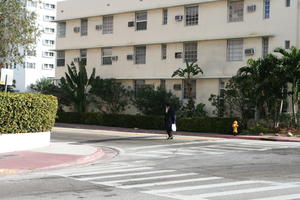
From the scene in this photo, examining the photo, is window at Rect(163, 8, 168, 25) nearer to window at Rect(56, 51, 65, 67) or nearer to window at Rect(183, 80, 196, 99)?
window at Rect(183, 80, 196, 99)

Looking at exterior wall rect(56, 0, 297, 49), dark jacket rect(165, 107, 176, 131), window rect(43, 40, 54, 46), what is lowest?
dark jacket rect(165, 107, 176, 131)

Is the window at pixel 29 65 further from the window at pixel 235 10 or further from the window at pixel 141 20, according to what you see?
the window at pixel 235 10

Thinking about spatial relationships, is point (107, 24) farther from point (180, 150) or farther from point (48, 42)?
point (48, 42)

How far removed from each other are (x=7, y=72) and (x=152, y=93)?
57.0 feet

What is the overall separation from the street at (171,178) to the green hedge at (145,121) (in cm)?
1169

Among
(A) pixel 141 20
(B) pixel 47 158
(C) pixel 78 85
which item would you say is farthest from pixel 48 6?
(B) pixel 47 158

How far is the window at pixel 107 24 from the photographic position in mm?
40875

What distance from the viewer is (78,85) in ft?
128

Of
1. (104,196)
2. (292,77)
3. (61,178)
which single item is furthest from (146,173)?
(292,77)

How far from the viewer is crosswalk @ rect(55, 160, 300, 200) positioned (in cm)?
995

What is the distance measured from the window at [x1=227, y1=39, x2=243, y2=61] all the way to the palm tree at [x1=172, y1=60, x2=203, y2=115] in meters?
2.28

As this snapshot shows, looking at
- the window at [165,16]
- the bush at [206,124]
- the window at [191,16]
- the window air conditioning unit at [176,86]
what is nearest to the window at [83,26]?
the window at [165,16]

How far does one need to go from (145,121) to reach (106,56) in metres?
9.10

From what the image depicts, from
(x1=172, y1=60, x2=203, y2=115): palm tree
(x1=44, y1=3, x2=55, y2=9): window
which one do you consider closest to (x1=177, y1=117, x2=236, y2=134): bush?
(x1=172, y1=60, x2=203, y2=115): palm tree
